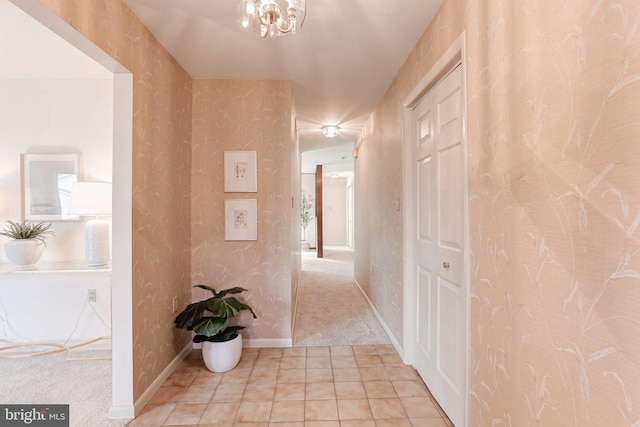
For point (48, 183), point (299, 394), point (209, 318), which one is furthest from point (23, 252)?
point (299, 394)

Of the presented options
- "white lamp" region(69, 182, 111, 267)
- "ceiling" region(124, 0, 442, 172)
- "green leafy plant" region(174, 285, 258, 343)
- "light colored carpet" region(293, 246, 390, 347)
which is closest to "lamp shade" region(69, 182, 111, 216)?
"white lamp" region(69, 182, 111, 267)

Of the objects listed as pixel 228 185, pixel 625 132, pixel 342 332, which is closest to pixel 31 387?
pixel 228 185

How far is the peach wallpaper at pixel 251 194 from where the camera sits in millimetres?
2699

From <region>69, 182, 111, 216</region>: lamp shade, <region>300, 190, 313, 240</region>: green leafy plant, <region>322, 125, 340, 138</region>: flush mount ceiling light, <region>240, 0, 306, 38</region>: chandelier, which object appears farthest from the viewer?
<region>300, 190, 313, 240</region>: green leafy plant

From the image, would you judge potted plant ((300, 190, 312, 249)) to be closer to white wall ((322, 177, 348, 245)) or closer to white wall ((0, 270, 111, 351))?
white wall ((322, 177, 348, 245))

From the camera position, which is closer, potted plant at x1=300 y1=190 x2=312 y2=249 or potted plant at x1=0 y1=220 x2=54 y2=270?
potted plant at x1=0 y1=220 x2=54 y2=270

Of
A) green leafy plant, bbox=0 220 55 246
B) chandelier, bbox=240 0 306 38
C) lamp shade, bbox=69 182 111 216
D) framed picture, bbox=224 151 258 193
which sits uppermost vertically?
chandelier, bbox=240 0 306 38

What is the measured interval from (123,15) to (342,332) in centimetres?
313

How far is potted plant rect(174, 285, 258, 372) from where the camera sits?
2184 mm

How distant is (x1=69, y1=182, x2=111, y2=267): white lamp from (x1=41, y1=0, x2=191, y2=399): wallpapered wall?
2.13 ft

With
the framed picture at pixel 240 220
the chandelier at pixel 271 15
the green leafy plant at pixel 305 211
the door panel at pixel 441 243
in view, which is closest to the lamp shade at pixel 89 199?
the framed picture at pixel 240 220

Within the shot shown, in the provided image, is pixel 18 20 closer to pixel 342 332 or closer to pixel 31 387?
pixel 31 387

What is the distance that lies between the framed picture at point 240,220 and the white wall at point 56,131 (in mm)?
1237

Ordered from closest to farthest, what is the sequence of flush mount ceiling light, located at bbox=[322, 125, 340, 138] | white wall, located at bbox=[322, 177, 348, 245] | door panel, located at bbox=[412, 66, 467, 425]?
door panel, located at bbox=[412, 66, 467, 425]
flush mount ceiling light, located at bbox=[322, 125, 340, 138]
white wall, located at bbox=[322, 177, 348, 245]
